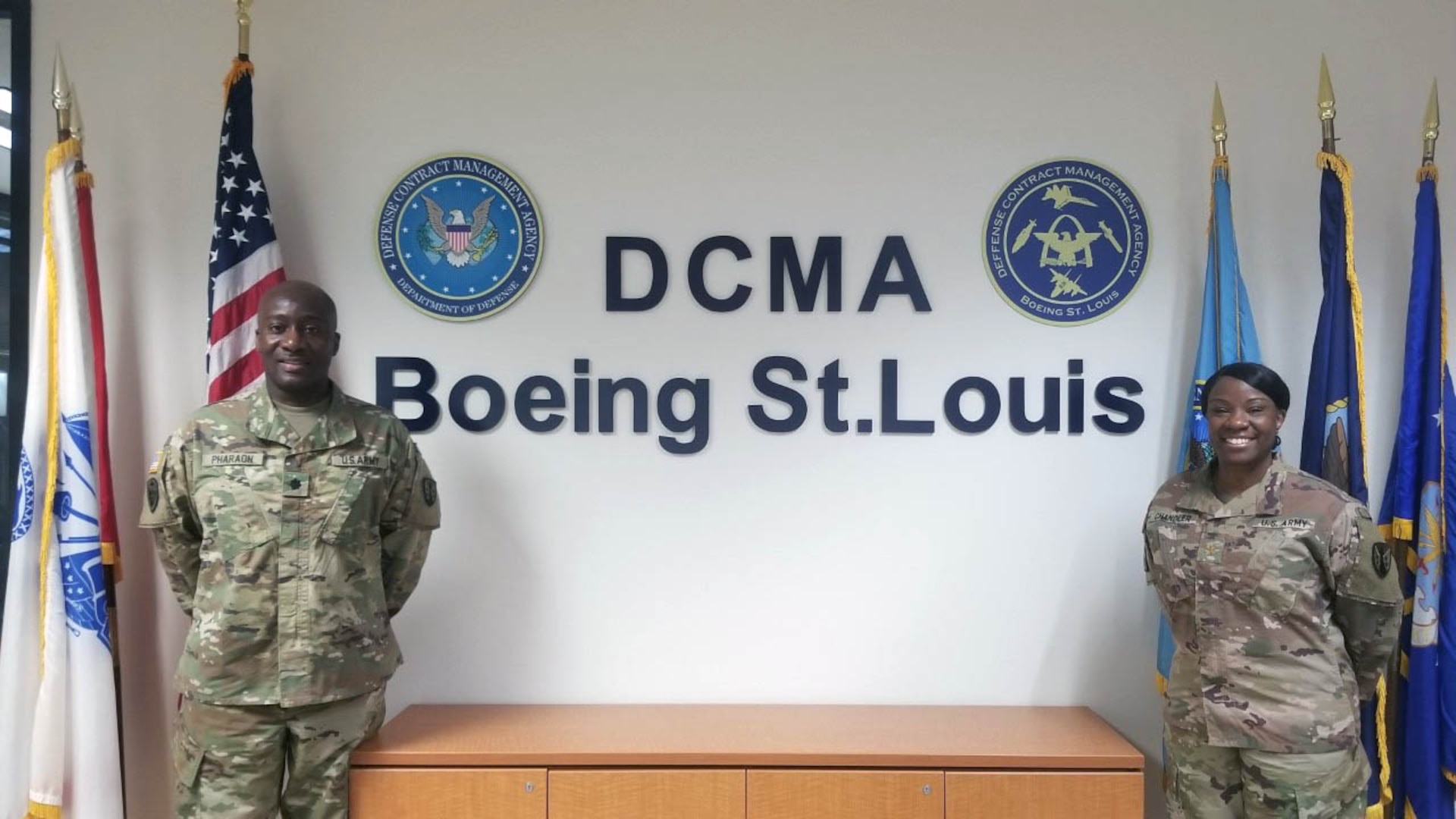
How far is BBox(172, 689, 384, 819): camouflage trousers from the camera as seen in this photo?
219 cm

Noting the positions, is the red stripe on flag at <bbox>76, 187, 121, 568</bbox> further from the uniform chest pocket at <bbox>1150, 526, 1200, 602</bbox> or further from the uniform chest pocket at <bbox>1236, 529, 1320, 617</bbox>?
the uniform chest pocket at <bbox>1236, 529, 1320, 617</bbox>

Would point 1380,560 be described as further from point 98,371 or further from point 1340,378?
point 98,371

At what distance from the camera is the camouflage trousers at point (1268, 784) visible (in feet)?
6.77

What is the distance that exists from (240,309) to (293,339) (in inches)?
23.3

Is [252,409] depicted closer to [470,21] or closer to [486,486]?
[486,486]

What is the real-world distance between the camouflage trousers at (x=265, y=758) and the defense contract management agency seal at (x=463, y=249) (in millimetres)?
1174

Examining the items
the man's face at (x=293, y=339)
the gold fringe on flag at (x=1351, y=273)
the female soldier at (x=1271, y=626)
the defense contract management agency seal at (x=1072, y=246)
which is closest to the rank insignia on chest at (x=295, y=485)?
the man's face at (x=293, y=339)

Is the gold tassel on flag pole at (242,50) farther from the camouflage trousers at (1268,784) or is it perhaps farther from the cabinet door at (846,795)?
the camouflage trousers at (1268,784)

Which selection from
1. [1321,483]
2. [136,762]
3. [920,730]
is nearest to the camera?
[1321,483]

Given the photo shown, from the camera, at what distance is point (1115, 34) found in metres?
2.83

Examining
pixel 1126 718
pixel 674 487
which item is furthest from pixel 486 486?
pixel 1126 718

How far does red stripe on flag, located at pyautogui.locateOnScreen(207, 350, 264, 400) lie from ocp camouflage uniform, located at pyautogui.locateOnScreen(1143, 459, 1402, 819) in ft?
8.27

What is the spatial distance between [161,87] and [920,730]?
292 cm

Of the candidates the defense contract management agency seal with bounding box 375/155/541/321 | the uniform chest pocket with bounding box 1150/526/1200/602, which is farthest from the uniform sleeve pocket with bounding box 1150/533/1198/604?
the defense contract management agency seal with bounding box 375/155/541/321
